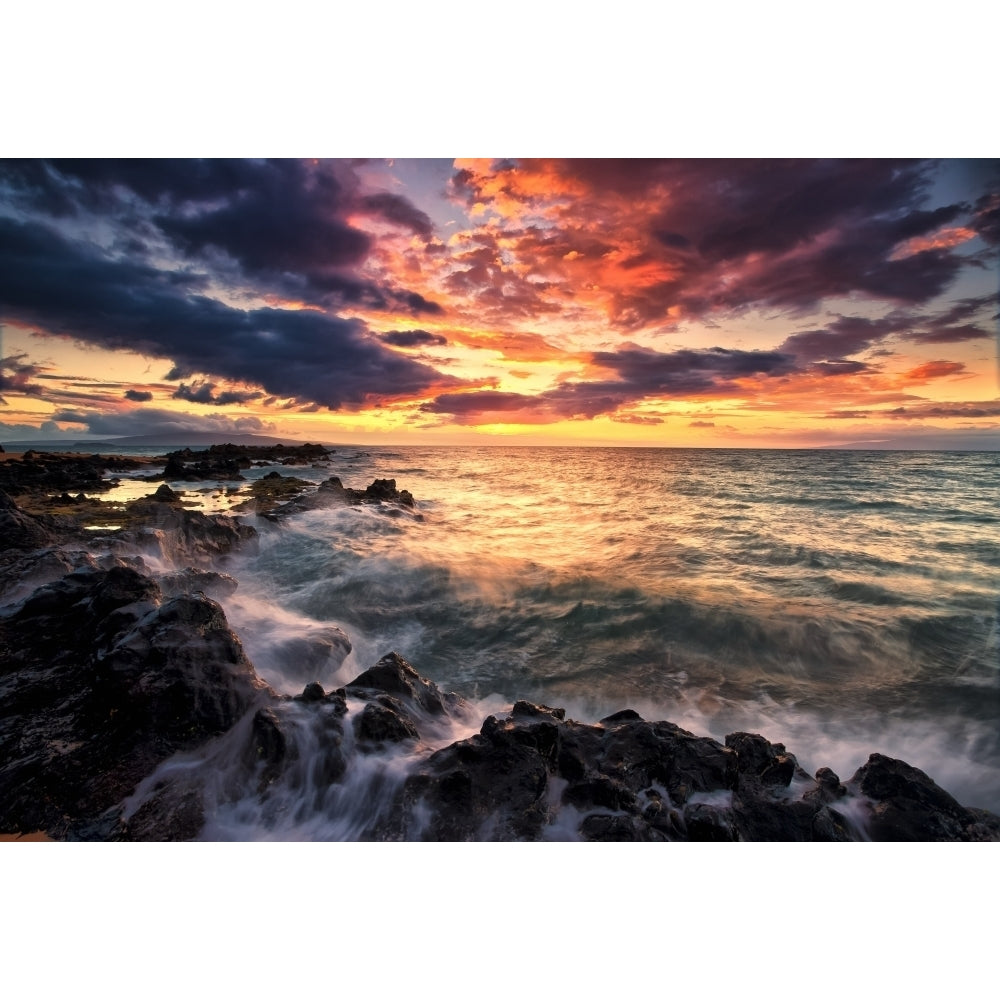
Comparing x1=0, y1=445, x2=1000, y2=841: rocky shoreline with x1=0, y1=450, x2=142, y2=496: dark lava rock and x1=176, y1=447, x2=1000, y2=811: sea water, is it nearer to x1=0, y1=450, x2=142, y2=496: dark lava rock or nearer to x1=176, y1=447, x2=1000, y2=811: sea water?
x1=176, y1=447, x2=1000, y2=811: sea water

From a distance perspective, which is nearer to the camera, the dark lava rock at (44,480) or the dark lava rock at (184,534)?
the dark lava rock at (184,534)

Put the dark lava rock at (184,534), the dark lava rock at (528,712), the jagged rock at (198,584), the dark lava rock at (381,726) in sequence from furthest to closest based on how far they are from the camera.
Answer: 1. the dark lava rock at (184,534)
2. the jagged rock at (198,584)
3. the dark lava rock at (528,712)
4. the dark lava rock at (381,726)

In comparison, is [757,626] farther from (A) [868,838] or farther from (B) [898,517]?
(B) [898,517]

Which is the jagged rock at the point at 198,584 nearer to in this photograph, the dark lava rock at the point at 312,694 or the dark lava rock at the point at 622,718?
the dark lava rock at the point at 312,694

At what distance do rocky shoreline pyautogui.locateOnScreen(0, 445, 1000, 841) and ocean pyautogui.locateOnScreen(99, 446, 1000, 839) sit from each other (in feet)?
0.71

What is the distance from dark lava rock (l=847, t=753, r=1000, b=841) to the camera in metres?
2.51

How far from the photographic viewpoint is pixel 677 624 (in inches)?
209

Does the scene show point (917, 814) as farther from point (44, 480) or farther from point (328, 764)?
point (44, 480)

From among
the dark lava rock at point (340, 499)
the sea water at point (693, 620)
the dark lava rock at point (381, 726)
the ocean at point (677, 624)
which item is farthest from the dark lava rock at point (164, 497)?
the dark lava rock at point (381, 726)

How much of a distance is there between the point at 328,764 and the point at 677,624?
4008mm

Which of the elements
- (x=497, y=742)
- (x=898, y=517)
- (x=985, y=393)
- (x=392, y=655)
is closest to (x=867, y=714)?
(x=985, y=393)

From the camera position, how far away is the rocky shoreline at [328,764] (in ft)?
7.70

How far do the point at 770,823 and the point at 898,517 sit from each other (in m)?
11.9

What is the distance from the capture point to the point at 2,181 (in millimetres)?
3674
